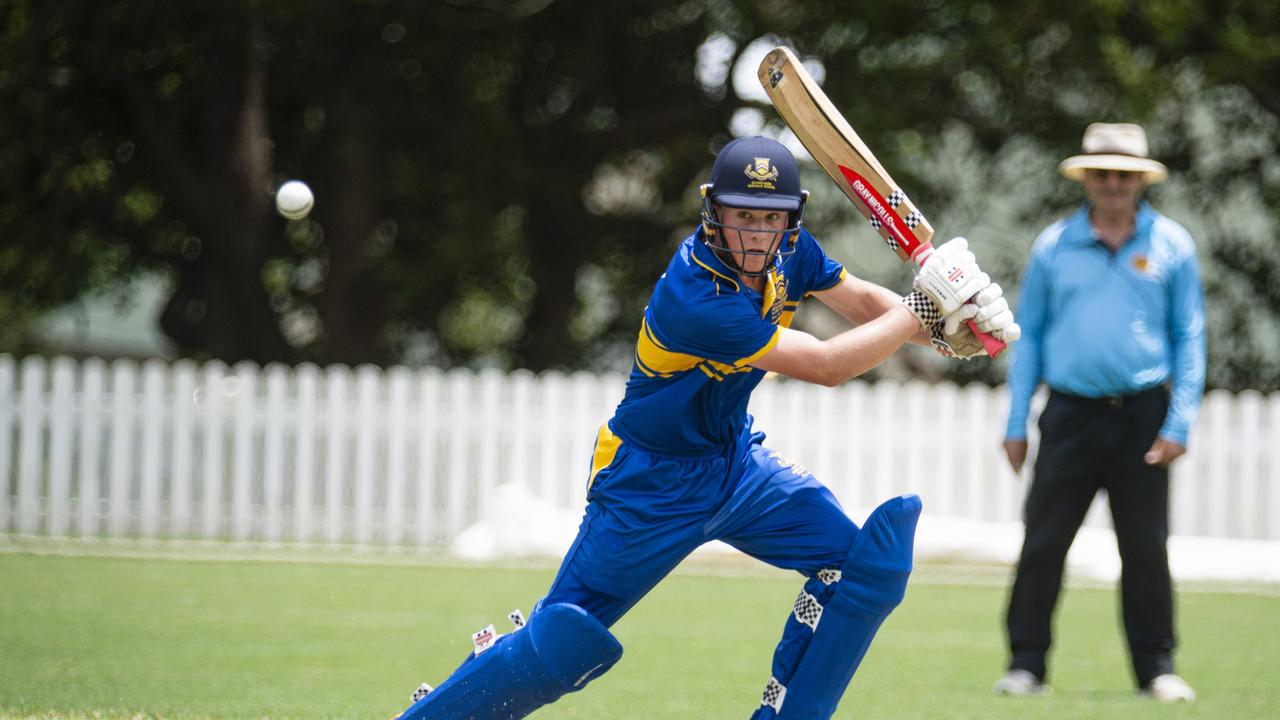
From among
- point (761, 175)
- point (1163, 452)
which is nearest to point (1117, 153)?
point (1163, 452)

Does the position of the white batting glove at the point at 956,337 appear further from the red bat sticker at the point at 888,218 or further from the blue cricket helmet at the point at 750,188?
the blue cricket helmet at the point at 750,188

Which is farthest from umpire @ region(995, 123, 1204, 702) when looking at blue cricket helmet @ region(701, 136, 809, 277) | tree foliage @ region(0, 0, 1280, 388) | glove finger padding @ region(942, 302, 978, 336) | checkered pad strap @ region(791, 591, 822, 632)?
tree foliage @ region(0, 0, 1280, 388)

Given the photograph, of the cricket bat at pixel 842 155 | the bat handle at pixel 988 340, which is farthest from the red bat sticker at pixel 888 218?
the bat handle at pixel 988 340

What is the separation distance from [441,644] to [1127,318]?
295cm

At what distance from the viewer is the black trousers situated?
227 inches

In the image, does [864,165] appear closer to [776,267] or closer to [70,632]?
[776,267]

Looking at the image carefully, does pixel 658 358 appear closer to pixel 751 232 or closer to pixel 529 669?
pixel 751 232

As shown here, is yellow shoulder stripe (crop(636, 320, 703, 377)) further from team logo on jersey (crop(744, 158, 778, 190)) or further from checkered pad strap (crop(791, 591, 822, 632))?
checkered pad strap (crop(791, 591, 822, 632))

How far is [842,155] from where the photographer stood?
4.40m

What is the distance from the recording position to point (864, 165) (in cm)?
435

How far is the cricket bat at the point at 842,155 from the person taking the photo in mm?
4285

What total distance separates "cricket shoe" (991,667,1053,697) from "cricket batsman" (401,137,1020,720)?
185 centimetres

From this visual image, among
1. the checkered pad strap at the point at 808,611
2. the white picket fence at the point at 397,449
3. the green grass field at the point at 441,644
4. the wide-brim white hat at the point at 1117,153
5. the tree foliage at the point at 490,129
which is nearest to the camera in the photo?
the checkered pad strap at the point at 808,611

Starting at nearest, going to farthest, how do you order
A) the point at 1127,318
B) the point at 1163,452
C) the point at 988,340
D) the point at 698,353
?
the point at 698,353 → the point at 988,340 → the point at 1163,452 → the point at 1127,318
